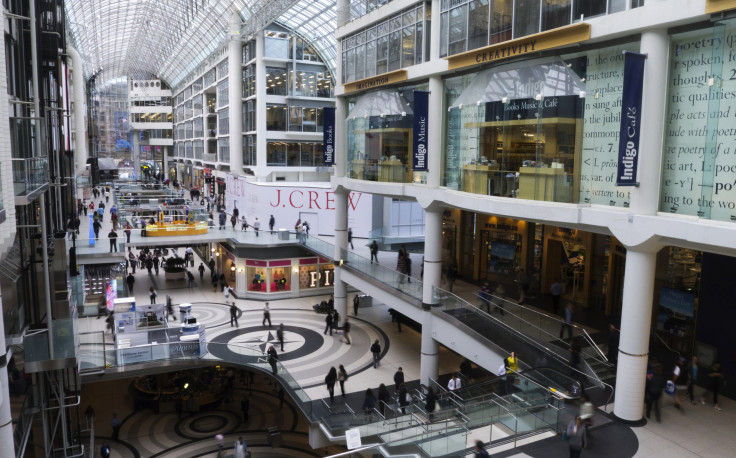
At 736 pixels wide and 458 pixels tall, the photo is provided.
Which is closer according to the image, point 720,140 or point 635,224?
point 720,140

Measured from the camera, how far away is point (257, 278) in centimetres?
3444

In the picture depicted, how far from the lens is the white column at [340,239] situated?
26.5 m

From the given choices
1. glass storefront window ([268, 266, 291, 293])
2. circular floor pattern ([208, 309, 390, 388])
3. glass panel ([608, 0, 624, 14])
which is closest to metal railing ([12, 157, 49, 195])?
circular floor pattern ([208, 309, 390, 388])

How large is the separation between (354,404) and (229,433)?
7047 millimetres

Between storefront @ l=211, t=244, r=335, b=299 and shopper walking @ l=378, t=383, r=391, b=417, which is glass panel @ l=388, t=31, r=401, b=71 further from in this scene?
storefront @ l=211, t=244, r=335, b=299

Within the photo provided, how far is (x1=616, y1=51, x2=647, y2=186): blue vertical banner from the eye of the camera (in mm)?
10773

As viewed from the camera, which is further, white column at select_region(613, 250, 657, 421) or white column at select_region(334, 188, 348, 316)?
white column at select_region(334, 188, 348, 316)

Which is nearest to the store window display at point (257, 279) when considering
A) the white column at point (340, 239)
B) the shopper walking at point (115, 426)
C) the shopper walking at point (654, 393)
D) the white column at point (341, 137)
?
the white column at point (340, 239)

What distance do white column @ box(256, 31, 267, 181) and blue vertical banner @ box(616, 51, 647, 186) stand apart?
38.6 metres

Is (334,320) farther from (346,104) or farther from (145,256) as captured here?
(145,256)

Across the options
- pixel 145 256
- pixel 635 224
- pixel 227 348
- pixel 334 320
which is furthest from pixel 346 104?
pixel 145 256

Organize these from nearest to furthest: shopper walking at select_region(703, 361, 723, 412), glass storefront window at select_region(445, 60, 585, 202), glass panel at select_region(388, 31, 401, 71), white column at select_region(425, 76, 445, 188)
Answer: shopper walking at select_region(703, 361, 723, 412) → glass storefront window at select_region(445, 60, 585, 202) → white column at select_region(425, 76, 445, 188) → glass panel at select_region(388, 31, 401, 71)

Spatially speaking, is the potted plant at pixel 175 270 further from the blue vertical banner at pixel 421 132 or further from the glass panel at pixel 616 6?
the glass panel at pixel 616 6

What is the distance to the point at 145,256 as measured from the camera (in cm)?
4238
